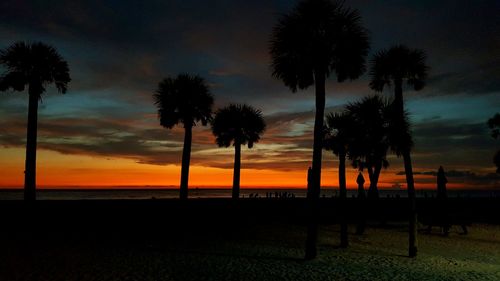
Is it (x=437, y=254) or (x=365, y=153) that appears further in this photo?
(x=365, y=153)

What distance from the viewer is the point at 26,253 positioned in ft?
50.9

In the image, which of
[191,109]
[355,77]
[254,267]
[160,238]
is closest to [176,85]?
[191,109]

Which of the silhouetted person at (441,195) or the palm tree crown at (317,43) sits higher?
the palm tree crown at (317,43)

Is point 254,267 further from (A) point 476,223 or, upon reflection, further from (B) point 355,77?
(A) point 476,223

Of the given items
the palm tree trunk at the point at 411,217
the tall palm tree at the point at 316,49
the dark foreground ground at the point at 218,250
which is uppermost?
the tall palm tree at the point at 316,49

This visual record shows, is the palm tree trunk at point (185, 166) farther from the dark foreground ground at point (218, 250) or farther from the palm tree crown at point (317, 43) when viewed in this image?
the palm tree crown at point (317, 43)

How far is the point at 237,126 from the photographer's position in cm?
4309

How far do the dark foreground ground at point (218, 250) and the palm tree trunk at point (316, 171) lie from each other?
27.7 inches

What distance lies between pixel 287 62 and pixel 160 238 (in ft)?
32.9

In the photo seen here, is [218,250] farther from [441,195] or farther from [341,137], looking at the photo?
[441,195]

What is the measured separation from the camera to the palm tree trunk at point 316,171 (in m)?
15.6

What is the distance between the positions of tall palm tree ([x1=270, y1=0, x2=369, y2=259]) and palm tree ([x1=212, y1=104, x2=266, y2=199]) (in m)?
25.9

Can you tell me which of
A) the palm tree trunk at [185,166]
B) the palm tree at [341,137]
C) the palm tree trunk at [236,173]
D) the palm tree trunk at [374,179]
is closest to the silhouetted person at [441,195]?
the palm tree trunk at [374,179]

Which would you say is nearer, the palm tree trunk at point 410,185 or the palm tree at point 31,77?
the palm tree trunk at point 410,185
